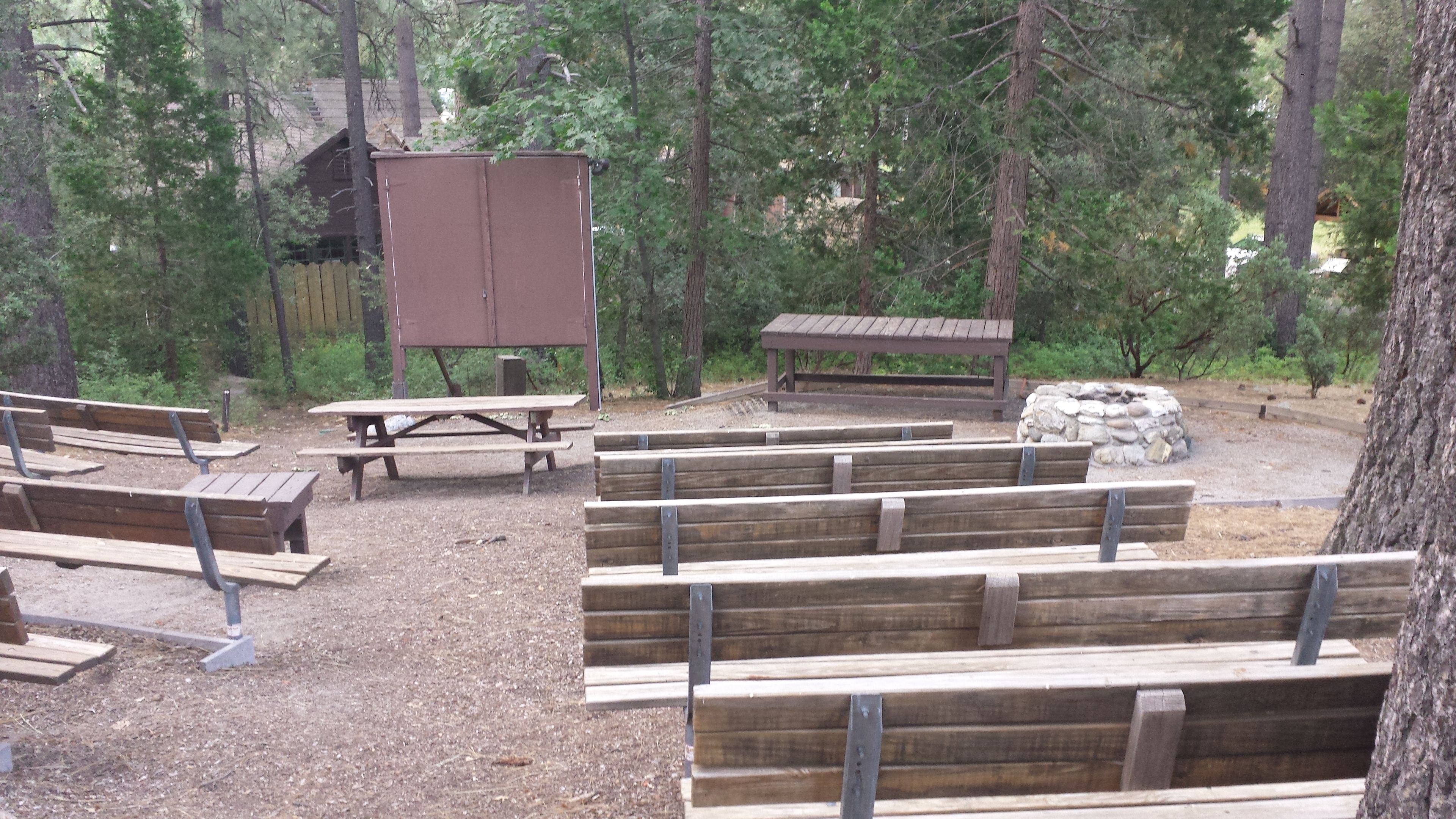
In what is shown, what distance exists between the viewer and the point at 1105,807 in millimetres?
2074

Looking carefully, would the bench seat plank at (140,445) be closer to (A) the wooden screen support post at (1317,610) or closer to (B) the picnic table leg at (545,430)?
(B) the picnic table leg at (545,430)

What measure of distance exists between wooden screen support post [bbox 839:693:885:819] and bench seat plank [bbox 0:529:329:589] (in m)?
3.27

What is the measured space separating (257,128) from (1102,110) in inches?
557

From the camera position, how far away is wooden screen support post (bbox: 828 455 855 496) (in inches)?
177

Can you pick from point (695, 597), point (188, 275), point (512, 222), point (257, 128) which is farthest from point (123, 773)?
point (257, 128)

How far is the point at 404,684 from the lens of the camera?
4.39 meters

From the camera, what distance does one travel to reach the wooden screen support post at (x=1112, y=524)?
3.85 meters

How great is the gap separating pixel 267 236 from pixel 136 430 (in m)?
11.0

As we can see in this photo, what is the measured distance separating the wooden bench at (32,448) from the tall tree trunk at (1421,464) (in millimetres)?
7965

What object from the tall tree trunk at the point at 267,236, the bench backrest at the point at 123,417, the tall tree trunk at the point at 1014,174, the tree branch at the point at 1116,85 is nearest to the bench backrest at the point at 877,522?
the bench backrest at the point at 123,417

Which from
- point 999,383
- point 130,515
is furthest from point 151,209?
point 130,515

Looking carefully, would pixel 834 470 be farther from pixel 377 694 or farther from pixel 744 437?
pixel 377 694

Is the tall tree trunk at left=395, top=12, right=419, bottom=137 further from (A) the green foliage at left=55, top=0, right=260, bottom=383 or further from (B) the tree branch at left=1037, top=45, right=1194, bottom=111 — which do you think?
(B) the tree branch at left=1037, top=45, right=1194, bottom=111

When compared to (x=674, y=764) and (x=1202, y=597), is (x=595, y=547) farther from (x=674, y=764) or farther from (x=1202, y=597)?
(x=1202, y=597)
